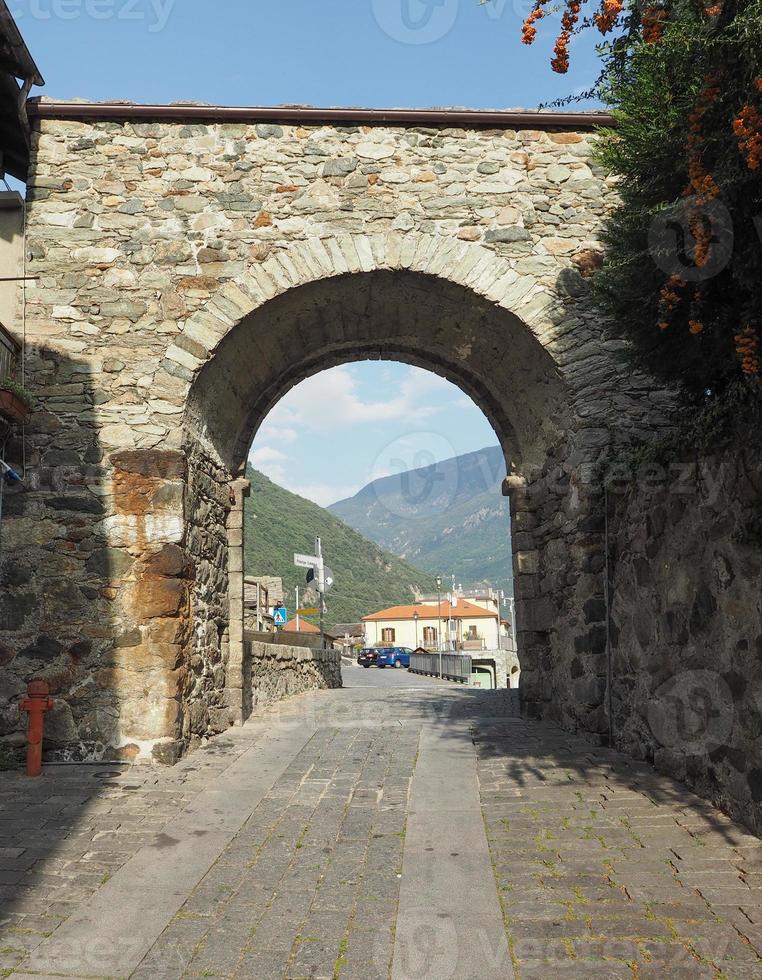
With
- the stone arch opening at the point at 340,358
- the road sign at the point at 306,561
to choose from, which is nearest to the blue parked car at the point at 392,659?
the road sign at the point at 306,561

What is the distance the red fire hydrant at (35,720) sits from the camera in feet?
18.3

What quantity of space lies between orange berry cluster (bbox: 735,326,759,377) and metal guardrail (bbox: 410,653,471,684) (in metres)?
21.2

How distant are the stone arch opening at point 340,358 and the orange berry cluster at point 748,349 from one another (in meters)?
3.04

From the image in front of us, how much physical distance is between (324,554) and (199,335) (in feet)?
240

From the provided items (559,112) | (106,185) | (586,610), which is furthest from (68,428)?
(559,112)

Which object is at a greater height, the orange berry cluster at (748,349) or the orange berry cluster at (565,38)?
the orange berry cluster at (565,38)

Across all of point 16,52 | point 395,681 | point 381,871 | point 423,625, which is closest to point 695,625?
point 381,871

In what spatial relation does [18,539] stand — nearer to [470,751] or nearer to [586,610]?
[470,751]

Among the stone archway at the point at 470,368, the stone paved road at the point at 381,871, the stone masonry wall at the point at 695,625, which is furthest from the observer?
the stone archway at the point at 470,368

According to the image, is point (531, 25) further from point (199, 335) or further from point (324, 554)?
point (324, 554)

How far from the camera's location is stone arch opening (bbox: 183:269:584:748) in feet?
22.6

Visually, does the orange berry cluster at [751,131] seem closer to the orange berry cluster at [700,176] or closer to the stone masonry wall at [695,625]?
the orange berry cluster at [700,176]

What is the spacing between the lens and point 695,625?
15.3 ft

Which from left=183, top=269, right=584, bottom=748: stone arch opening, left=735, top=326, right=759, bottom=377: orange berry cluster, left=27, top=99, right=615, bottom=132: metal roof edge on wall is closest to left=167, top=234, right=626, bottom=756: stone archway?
left=183, top=269, right=584, bottom=748: stone arch opening
